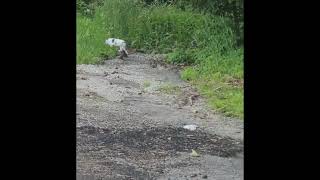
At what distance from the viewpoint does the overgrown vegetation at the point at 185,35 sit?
420cm

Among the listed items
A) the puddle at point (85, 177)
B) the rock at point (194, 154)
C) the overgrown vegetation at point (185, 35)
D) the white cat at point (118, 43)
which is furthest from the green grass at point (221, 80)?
the puddle at point (85, 177)

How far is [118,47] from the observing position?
17.5 feet

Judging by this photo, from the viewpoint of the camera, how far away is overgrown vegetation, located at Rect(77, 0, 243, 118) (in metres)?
4.20

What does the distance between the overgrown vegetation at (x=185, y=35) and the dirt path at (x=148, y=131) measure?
0.69 ft

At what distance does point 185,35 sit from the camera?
213 inches

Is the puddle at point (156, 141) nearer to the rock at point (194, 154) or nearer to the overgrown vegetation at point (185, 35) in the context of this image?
the rock at point (194, 154)

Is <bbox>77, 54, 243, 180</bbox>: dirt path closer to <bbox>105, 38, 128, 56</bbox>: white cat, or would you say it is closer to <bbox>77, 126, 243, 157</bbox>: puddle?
<bbox>77, 126, 243, 157</bbox>: puddle

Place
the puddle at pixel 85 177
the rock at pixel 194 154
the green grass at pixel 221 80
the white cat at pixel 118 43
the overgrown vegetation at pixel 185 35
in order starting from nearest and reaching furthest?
the puddle at pixel 85 177 < the rock at pixel 194 154 < the green grass at pixel 221 80 < the overgrown vegetation at pixel 185 35 < the white cat at pixel 118 43

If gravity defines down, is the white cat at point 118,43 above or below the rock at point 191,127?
above

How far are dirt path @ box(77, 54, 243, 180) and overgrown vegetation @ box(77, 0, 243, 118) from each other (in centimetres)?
21

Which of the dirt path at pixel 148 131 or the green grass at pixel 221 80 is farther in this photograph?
the green grass at pixel 221 80

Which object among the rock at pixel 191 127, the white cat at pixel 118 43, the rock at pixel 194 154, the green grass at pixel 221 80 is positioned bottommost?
the rock at pixel 194 154

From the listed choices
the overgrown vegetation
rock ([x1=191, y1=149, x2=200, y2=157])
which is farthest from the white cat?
rock ([x1=191, y1=149, x2=200, y2=157])

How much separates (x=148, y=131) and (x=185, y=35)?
7.81 ft
